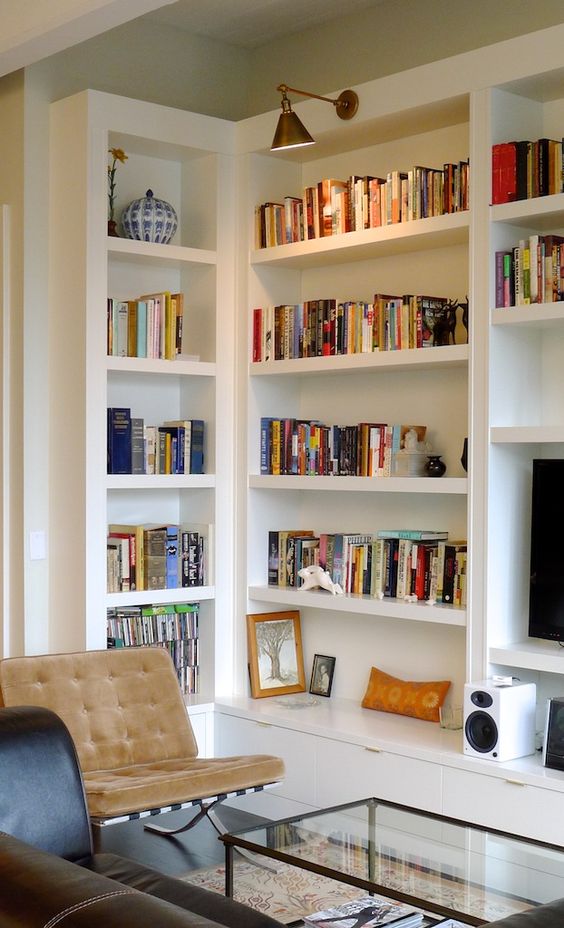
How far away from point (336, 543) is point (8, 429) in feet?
4.71

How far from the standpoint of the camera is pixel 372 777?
4266mm

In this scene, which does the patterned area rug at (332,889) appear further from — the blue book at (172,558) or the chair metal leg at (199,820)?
the blue book at (172,558)

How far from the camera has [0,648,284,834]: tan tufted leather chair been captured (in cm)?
370

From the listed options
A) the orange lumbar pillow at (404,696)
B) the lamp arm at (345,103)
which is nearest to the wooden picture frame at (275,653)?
the orange lumbar pillow at (404,696)

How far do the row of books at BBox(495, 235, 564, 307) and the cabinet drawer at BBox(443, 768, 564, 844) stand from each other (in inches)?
63.5

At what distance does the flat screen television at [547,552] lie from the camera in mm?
Answer: 3977

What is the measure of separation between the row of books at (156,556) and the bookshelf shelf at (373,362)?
2.48ft

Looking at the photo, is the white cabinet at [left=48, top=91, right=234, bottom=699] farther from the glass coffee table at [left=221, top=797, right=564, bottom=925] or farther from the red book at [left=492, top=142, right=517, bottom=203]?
the glass coffee table at [left=221, top=797, right=564, bottom=925]

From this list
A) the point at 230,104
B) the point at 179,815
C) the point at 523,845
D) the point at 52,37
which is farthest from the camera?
the point at 230,104

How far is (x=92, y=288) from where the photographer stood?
15.1ft

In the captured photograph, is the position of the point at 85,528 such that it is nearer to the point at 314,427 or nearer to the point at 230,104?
the point at 314,427

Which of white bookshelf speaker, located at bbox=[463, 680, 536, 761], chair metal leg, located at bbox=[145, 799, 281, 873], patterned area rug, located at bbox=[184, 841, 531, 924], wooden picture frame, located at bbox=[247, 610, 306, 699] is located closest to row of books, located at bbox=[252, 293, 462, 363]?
wooden picture frame, located at bbox=[247, 610, 306, 699]

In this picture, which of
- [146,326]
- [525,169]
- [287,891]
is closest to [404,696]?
[287,891]

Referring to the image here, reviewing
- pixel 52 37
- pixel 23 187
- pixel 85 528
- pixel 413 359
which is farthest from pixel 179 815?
pixel 52 37
